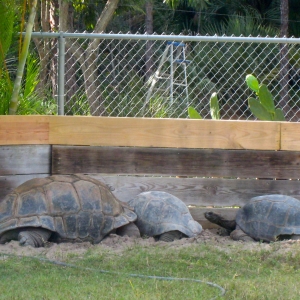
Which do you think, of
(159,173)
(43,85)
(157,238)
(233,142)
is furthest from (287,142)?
(43,85)

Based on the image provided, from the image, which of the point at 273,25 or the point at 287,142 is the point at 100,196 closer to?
the point at 287,142

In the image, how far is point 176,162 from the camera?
223 inches

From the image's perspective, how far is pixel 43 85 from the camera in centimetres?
624

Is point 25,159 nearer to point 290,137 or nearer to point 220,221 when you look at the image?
point 220,221

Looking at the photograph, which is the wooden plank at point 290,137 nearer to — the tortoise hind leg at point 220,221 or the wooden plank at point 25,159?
the tortoise hind leg at point 220,221

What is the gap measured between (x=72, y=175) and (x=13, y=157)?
623mm

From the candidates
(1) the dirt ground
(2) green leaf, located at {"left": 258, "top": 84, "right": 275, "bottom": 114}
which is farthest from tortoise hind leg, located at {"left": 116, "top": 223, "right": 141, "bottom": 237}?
(2) green leaf, located at {"left": 258, "top": 84, "right": 275, "bottom": 114}

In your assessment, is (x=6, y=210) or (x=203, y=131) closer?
(x=6, y=210)

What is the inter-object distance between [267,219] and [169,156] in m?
1.12

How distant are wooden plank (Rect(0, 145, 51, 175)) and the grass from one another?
125 centimetres

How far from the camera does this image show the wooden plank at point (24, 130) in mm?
5344

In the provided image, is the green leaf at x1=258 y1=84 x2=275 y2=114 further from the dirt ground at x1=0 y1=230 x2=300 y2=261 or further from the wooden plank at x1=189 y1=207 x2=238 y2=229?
the dirt ground at x1=0 y1=230 x2=300 y2=261

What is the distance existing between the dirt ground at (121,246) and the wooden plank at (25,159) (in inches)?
36.3

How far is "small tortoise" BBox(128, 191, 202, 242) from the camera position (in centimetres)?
511
